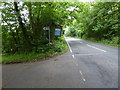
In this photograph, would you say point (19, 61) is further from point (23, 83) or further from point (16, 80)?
point (23, 83)

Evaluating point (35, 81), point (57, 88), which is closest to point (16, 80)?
point (35, 81)

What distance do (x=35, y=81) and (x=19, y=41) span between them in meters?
6.12

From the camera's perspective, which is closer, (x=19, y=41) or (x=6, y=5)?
(x=6, y=5)

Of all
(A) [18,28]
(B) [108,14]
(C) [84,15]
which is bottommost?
(A) [18,28]

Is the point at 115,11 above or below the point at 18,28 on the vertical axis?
above

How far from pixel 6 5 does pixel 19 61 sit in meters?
4.34

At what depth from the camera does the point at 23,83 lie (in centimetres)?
277

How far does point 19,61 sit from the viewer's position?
203 inches

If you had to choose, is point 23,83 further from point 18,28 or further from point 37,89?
point 18,28

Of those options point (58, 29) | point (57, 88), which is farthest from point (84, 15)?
Answer: point (57, 88)

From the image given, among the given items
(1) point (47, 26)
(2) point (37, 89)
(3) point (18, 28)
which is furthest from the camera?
(1) point (47, 26)

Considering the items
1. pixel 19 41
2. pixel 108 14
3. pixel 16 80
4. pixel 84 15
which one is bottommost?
pixel 16 80

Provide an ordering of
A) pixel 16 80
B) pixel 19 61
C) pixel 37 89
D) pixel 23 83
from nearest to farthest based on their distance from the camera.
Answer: pixel 37 89
pixel 23 83
pixel 16 80
pixel 19 61

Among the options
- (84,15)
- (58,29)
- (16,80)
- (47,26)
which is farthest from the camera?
(84,15)
